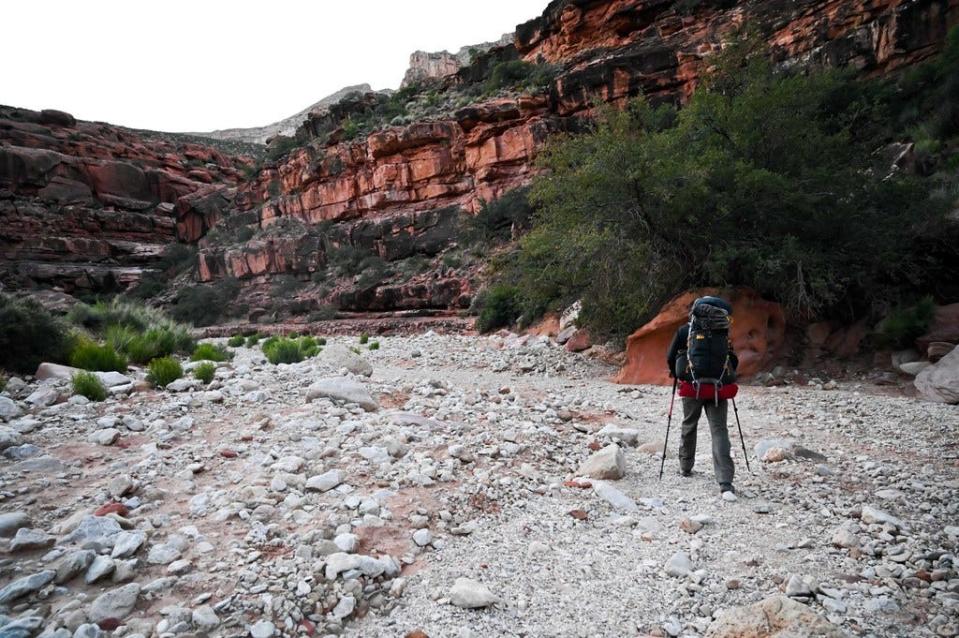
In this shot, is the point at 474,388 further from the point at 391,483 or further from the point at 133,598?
the point at 133,598

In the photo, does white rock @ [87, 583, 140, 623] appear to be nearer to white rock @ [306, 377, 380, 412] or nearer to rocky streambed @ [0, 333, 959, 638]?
rocky streambed @ [0, 333, 959, 638]

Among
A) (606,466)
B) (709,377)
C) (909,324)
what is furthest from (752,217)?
(606,466)

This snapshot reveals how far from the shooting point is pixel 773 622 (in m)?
1.94

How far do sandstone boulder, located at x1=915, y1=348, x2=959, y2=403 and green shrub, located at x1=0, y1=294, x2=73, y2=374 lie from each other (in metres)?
12.2

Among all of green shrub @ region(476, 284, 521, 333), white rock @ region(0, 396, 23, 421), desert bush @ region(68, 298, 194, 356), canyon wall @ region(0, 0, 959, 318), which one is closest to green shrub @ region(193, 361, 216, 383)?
white rock @ region(0, 396, 23, 421)

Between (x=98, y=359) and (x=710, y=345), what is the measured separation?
8.04 metres

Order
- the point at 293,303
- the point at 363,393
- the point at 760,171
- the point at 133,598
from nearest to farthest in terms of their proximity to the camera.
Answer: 1. the point at 133,598
2. the point at 363,393
3. the point at 760,171
4. the point at 293,303

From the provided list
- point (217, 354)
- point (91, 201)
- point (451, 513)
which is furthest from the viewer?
point (91, 201)

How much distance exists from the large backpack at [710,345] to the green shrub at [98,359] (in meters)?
7.74

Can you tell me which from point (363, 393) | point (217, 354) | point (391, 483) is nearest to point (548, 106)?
point (217, 354)

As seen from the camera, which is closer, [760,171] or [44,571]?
[44,571]

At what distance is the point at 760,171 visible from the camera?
7.82 meters

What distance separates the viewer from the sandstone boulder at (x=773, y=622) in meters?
1.86

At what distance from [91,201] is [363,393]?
52878mm
